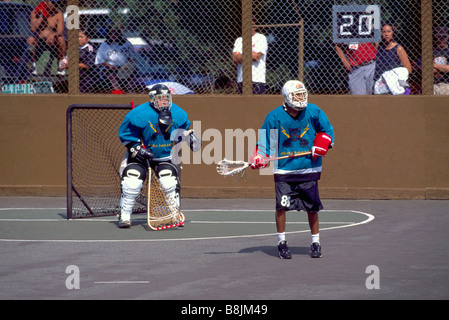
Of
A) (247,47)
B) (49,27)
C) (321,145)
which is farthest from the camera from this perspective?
(49,27)

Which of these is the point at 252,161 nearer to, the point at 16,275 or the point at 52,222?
the point at 16,275

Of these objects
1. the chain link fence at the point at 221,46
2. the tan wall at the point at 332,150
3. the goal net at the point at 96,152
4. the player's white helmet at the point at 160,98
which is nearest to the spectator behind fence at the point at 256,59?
the chain link fence at the point at 221,46

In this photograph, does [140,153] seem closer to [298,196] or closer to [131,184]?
[131,184]

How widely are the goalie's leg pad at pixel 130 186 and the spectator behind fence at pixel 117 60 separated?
11.9 ft

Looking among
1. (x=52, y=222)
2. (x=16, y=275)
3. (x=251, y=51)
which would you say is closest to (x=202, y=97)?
(x=251, y=51)

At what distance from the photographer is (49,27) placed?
1482 centimetres

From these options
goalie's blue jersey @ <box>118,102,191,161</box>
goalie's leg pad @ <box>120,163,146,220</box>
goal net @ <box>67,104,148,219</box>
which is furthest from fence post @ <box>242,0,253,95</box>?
goalie's leg pad @ <box>120,163,146,220</box>

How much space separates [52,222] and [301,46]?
199 inches

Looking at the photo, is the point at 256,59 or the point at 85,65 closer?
the point at 256,59

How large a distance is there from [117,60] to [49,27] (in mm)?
1313

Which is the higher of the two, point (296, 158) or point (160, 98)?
point (160, 98)

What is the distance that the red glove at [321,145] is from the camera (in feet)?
29.4

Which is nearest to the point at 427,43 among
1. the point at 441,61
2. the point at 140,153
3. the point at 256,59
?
the point at 441,61

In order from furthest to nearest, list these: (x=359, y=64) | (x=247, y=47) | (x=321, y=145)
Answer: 1. (x=247, y=47)
2. (x=359, y=64)
3. (x=321, y=145)
